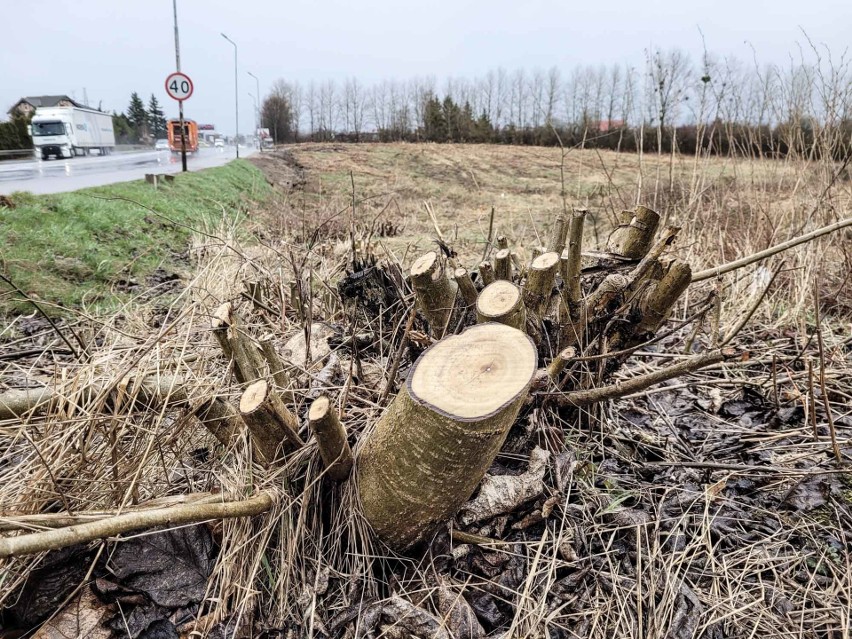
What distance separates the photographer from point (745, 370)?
3.18 m

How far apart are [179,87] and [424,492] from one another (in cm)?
1532

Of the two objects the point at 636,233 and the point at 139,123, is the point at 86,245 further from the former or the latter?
the point at 139,123

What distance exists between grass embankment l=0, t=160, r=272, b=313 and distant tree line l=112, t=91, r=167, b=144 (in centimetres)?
6332

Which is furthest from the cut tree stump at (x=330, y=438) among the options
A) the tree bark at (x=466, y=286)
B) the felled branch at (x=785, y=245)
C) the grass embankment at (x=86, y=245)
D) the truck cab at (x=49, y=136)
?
the truck cab at (x=49, y=136)

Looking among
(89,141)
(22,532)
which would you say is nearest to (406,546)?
(22,532)

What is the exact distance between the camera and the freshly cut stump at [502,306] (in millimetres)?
1883

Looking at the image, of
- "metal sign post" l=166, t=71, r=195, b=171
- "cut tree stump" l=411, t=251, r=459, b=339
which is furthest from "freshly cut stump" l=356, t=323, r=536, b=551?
"metal sign post" l=166, t=71, r=195, b=171

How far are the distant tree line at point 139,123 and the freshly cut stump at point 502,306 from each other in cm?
7041

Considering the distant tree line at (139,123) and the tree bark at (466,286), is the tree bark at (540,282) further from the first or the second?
the distant tree line at (139,123)

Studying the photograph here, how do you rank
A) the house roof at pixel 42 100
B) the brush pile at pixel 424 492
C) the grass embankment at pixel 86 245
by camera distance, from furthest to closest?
the house roof at pixel 42 100 < the grass embankment at pixel 86 245 < the brush pile at pixel 424 492

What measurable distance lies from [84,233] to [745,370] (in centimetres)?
715

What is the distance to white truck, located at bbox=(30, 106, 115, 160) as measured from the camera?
72.6 ft

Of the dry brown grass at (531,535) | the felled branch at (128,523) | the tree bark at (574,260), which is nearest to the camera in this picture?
the felled branch at (128,523)

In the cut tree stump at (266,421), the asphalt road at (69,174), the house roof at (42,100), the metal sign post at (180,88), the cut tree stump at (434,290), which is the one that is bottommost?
the cut tree stump at (266,421)
